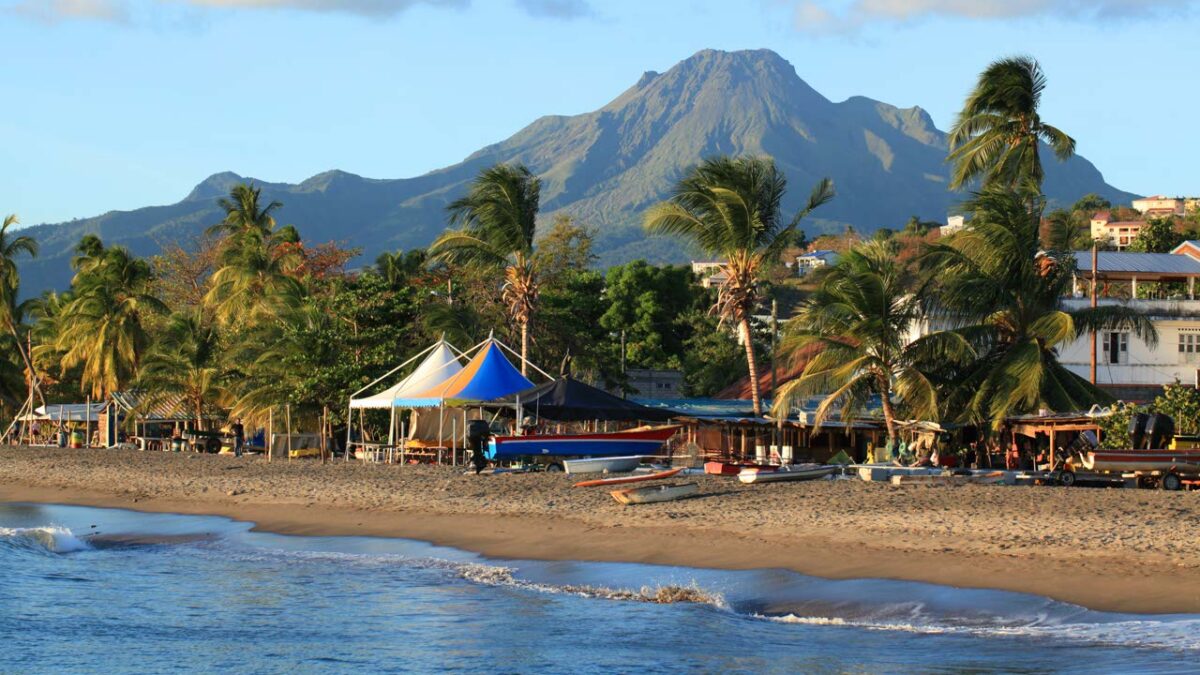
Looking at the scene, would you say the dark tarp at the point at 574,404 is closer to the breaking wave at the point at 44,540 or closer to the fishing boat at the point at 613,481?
the fishing boat at the point at 613,481

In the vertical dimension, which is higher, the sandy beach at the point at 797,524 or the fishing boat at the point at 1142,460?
the fishing boat at the point at 1142,460

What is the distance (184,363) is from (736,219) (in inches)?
881

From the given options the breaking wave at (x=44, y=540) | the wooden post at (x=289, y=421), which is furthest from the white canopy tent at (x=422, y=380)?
the breaking wave at (x=44, y=540)

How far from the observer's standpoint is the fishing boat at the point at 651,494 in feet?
74.0

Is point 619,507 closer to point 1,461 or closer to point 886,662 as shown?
point 886,662

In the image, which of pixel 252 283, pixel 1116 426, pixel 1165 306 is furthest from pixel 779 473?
pixel 252 283

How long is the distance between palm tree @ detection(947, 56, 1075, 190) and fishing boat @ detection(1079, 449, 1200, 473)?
39.9 ft

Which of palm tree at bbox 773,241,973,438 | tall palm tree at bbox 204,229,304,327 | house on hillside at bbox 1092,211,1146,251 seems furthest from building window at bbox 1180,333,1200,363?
house on hillside at bbox 1092,211,1146,251

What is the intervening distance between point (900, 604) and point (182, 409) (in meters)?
38.5

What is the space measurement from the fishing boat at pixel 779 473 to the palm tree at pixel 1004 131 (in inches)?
507

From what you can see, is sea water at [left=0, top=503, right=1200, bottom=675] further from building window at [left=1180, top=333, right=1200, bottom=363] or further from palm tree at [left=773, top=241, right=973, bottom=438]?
building window at [left=1180, top=333, right=1200, bottom=363]

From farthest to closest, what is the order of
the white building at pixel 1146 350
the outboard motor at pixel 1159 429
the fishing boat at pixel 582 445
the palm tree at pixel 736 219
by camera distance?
the white building at pixel 1146 350, the palm tree at pixel 736 219, the fishing boat at pixel 582 445, the outboard motor at pixel 1159 429

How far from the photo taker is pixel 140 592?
18359mm

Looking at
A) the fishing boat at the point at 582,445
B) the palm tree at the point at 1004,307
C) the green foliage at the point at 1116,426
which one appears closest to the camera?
the green foliage at the point at 1116,426
